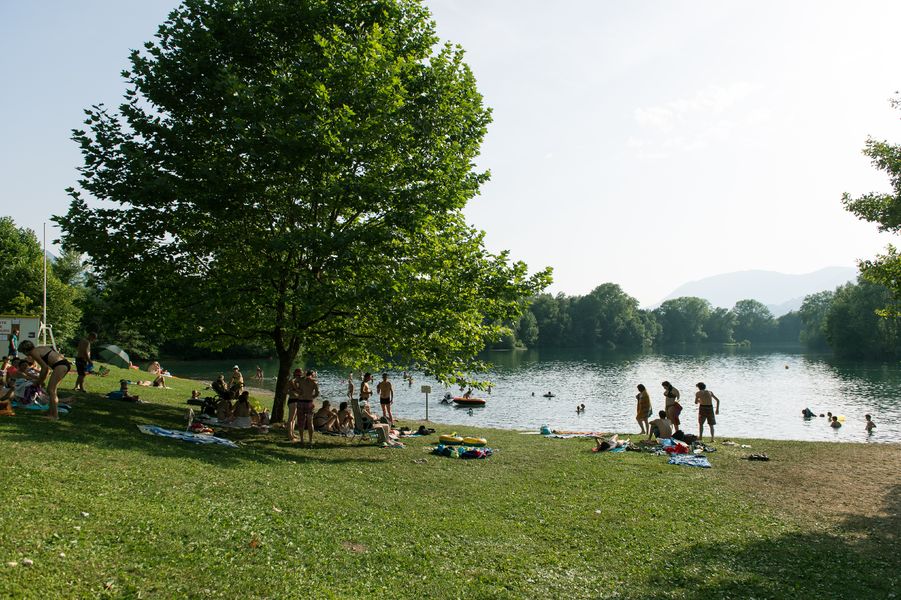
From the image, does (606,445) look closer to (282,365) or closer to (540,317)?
(282,365)

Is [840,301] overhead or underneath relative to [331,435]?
overhead

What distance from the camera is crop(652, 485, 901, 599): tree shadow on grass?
356 inches

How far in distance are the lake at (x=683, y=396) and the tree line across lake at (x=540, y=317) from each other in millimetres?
9645

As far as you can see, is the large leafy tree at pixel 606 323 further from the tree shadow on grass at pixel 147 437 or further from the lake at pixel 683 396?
the tree shadow on grass at pixel 147 437

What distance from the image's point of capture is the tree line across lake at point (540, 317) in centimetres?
2584

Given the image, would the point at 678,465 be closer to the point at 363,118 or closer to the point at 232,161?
the point at 363,118

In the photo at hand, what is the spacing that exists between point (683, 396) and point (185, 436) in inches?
2197

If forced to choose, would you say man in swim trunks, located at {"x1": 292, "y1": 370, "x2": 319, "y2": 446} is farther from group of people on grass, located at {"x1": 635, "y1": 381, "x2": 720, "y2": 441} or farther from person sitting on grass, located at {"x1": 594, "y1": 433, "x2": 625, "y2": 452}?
group of people on grass, located at {"x1": 635, "y1": 381, "x2": 720, "y2": 441}

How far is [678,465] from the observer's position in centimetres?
1822

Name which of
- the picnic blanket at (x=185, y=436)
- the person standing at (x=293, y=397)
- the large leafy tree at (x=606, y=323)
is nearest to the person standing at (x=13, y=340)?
the picnic blanket at (x=185, y=436)

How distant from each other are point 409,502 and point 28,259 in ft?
241

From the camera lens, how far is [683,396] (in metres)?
61.9

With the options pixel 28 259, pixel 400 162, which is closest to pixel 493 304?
pixel 400 162

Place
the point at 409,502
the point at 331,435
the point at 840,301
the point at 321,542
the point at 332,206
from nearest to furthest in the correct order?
the point at 321,542 < the point at 409,502 < the point at 332,206 < the point at 331,435 < the point at 840,301
